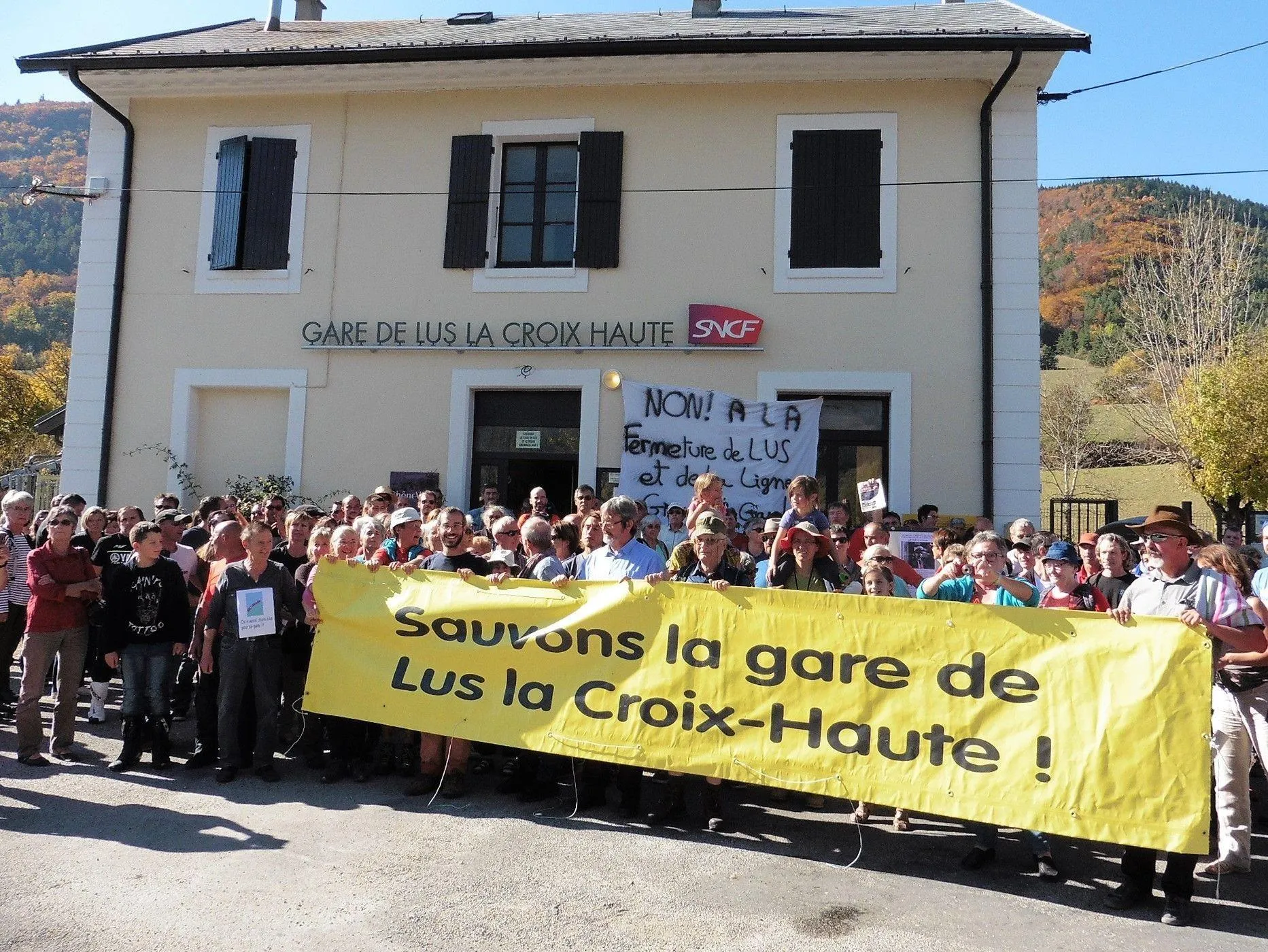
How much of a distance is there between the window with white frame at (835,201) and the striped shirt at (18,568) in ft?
26.0

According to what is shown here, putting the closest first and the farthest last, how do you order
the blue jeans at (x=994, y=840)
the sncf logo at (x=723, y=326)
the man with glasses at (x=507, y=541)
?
the blue jeans at (x=994, y=840)
the man with glasses at (x=507, y=541)
the sncf logo at (x=723, y=326)

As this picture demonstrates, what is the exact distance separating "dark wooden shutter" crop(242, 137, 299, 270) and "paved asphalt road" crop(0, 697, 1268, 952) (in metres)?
8.00

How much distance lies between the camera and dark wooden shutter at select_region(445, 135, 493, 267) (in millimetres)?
11773

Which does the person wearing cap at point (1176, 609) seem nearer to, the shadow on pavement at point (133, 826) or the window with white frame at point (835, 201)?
the shadow on pavement at point (133, 826)

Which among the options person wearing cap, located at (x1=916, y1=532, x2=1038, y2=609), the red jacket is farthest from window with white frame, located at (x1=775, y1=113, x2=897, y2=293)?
the red jacket

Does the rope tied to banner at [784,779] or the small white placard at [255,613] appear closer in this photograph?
the rope tied to banner at [784,779]

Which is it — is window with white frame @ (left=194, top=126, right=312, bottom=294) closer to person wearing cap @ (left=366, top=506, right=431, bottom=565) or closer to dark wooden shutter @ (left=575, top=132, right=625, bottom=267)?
dark wooden shutter @ (left=575, top=132, right=625, bottom=267)

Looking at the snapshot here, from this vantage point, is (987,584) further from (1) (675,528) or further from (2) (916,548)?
(1) (675,528)

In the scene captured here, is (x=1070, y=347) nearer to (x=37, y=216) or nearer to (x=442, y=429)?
(x=442, y=429)

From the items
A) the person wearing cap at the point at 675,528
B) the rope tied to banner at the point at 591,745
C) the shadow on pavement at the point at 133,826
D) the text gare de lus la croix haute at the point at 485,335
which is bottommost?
the shadow on pavement at the point at 133,826

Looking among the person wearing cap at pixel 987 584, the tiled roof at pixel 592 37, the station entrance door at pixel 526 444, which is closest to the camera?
the person wearing cap at pixel 987 584

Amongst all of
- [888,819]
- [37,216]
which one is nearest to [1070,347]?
[888,819]

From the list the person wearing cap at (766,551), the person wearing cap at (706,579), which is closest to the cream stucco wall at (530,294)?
the person wearing cap at (766,551)

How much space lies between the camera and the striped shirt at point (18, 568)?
279 inches
